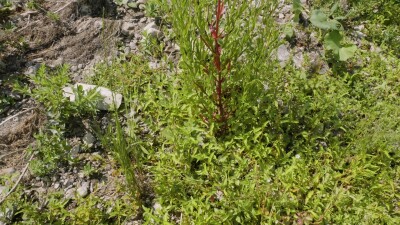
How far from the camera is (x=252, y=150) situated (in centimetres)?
279

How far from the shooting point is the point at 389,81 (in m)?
3.43

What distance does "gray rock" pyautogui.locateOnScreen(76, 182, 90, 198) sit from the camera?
2.71 metres

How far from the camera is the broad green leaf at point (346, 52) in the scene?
11.2 feet

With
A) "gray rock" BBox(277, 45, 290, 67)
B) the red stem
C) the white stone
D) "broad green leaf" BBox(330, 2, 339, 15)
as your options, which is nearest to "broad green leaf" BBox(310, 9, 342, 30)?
"broad green leaf" BBox(330, 2, 339, 15)

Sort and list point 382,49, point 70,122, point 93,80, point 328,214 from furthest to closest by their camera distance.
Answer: point 382,49
point 93,80
point 70,122
point 328,214

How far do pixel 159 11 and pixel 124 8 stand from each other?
16.6 inches

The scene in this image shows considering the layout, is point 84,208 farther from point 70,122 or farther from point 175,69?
point 175,69

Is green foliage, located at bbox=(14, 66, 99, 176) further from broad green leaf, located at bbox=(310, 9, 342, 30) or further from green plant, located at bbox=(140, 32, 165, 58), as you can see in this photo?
broad green leaf, located at bbox=(310, 9, 342, 30)

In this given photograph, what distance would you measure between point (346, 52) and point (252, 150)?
4.76ft

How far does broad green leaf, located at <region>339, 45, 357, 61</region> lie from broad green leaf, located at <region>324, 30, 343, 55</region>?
5 cm

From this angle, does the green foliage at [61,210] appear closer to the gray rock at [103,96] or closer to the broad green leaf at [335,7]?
the gray rock at [103,96]

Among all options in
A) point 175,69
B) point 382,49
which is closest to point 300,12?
point 382,49

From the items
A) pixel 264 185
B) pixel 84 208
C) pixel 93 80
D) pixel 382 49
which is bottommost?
pixel 84 208

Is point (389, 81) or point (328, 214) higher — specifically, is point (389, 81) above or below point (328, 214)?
above
